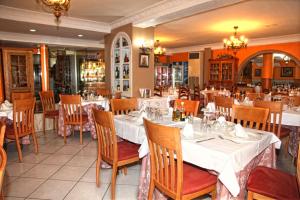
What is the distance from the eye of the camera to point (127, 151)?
2438 mm

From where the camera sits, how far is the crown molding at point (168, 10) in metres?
3.85

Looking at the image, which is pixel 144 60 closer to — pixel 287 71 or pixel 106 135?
pixel 106 135

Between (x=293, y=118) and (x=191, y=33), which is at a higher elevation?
(x=191, y=33)

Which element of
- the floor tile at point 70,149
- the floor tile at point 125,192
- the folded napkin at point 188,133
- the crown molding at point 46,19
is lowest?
the floor tile at point 125,192

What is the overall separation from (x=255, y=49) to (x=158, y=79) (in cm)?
482

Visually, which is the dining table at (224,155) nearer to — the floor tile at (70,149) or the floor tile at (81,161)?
the floor tile at (81,161)

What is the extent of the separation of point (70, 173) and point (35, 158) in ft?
2.91

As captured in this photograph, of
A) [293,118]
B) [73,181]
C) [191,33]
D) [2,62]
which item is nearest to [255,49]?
[191,33]

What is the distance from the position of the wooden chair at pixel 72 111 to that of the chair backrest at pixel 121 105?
1.21 m

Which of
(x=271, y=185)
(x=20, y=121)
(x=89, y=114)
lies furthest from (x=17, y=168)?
(x=271, y=185)

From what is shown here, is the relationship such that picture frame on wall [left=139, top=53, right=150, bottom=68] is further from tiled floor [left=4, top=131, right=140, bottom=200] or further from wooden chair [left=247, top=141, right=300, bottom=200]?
wooden chair [left=247, top=141, right=300, bottom=200]

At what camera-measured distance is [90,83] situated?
876 cm

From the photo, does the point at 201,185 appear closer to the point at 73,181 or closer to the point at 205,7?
the point at 73,181

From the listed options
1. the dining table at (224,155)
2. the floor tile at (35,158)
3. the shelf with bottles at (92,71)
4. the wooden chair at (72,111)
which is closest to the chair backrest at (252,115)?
the dining table at (224,155)
